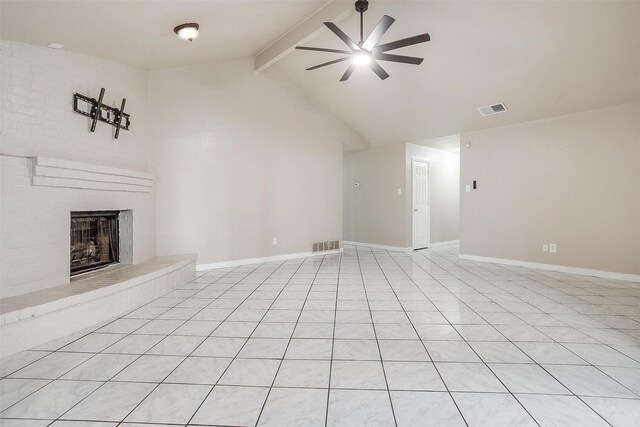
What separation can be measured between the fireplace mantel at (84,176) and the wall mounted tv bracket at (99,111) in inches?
17.9

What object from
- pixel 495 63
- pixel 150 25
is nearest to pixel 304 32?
pixel 150 25

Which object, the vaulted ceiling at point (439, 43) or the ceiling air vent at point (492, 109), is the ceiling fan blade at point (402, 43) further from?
the ceiling air vent at point (492, 109)

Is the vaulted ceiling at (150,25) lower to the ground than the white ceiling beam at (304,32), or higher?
lower

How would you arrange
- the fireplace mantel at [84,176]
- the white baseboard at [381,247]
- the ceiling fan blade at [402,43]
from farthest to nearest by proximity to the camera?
the white baseboard at [381,247]
the ceiling fan blade at [402,43]
the fireplace mantel at [84,176]

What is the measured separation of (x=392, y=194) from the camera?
284 inches

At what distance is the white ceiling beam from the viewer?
384 centimetres

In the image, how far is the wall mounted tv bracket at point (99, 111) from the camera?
3185 mm

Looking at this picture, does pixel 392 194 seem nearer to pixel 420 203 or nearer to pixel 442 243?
pixel 420 203

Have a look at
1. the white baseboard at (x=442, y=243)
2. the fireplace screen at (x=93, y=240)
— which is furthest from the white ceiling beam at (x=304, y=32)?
the white baseboard at (x=442, y=243)

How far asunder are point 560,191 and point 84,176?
6266 millimetres

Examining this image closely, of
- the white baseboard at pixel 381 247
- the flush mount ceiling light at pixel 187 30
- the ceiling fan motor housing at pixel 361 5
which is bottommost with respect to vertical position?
the white baseboard at pixel 381 247

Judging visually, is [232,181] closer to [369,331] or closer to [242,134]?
[242,134]

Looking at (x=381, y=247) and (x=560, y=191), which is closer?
(x=560, y=191)

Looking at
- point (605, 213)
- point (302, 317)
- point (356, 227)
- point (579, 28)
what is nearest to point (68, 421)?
point (302, 317)
